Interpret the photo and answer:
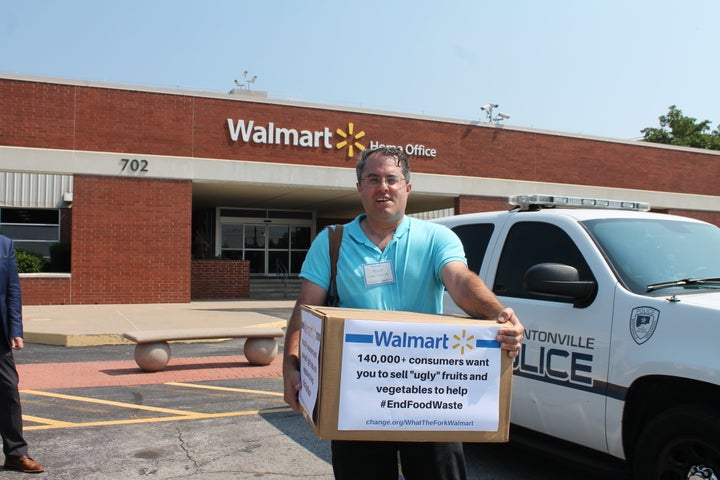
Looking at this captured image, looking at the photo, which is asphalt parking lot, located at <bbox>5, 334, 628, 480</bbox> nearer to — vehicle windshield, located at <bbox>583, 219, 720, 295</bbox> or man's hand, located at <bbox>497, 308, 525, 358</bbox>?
vehicle windshield, located at <bbox>583, 219, 720, 295</bbox>

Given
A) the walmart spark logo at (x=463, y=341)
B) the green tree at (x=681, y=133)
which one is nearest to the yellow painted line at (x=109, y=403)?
the walmart spark logo at (x=463, y=341)

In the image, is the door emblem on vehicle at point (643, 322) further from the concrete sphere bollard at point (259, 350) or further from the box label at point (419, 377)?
the concrete sphere bollard at point (259, 350)

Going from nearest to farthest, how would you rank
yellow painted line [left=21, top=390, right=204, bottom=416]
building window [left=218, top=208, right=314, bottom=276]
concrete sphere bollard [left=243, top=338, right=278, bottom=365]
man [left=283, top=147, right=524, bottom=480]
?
man [left=283, top=147, right=524, bottom=480] < yellow painted line [left=21, top=390, right=204, bottom=416] < concrete sphere bollard [left=243, top=338, right=278, bottom=365] < building window [left=218, top=208, right=314, bottom=276]

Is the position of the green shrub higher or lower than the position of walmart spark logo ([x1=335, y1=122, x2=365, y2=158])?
lower

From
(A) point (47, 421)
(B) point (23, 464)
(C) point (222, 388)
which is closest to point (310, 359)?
(B) point (23, 464)

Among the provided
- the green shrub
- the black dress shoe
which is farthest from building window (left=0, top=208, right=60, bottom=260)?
the black dress shoe

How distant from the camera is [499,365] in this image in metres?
2.48

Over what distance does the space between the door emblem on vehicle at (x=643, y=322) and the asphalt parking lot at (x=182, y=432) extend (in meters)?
0.84

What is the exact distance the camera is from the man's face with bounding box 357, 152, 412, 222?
2785 mm

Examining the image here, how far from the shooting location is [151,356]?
9219 millimetres

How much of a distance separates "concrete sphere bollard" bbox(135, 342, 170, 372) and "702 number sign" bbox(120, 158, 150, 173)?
10.8 m

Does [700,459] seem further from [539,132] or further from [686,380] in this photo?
[539,132]

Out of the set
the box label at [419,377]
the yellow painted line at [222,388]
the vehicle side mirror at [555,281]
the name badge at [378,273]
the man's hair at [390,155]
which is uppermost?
the man's hair at [390,155]

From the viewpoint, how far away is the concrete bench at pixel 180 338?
9227 millimetres
